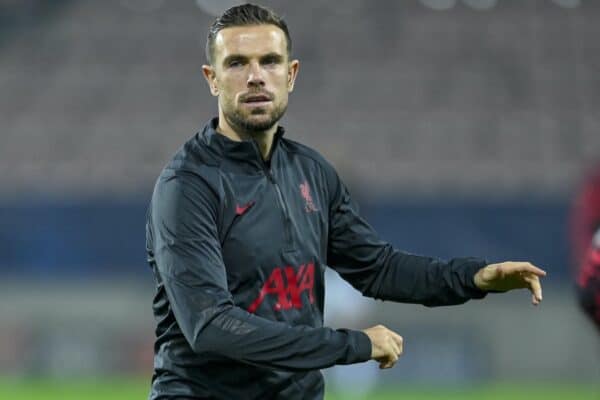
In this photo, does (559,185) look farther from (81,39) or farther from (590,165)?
(81,39)

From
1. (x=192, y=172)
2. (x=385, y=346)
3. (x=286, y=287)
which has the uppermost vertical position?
(x=192, y=172)

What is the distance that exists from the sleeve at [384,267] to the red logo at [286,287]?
1.23 feet

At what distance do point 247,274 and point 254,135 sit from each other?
458mm

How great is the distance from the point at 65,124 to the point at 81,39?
6.50 ft

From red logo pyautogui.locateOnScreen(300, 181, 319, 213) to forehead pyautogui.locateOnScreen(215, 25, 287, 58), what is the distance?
47cm

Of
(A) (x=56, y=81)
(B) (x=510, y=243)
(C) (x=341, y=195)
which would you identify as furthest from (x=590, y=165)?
(C) (x=341, y=195)

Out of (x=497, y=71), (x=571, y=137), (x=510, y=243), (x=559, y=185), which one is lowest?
(x=510, y=243)

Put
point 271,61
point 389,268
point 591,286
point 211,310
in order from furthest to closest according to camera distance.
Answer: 1. point 389,268
2. point 591,286
3. point 271,61
4. point 211,310

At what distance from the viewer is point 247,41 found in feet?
13.4

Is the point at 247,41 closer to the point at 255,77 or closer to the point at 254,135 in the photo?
the point at 255,77

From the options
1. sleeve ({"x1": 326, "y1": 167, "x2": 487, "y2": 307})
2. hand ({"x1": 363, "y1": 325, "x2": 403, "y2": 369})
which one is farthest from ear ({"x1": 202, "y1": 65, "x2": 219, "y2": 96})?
hand ({"x1": 363, "y1": 325, "x2": 403, "y2": 369})

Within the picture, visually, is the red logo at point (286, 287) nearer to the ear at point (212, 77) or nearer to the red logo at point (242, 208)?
the red logo at point (242, 208)

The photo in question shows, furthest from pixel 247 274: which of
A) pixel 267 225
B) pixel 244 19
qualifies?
pixel 244 19

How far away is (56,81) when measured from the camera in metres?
19.0
